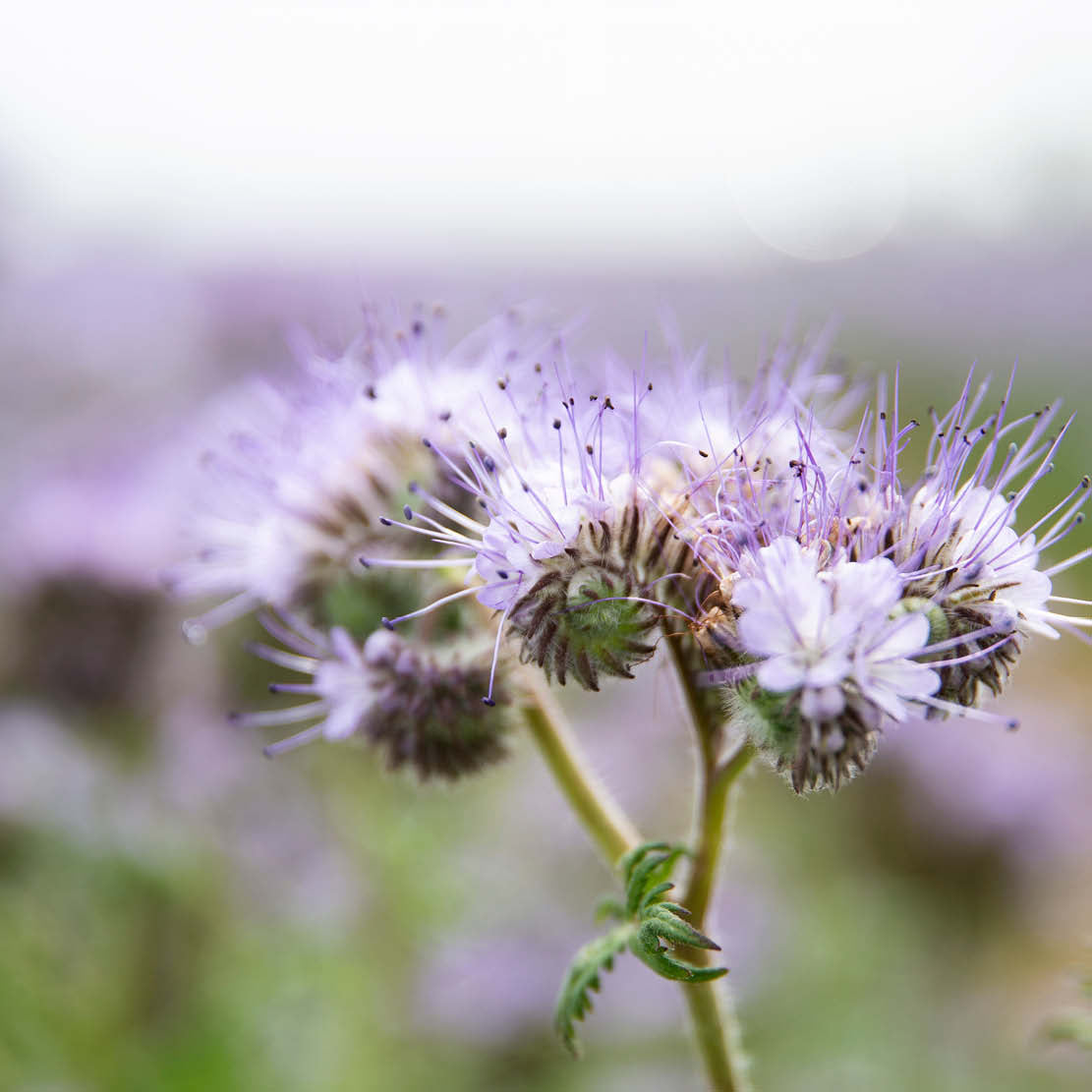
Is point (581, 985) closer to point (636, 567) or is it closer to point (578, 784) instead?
point (578, 784)

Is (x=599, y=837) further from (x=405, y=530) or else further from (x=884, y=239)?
(x=884, y=239)

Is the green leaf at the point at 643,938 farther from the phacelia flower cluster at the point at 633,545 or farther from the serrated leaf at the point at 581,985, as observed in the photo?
the phacelia flower cluster at the point at 633,545

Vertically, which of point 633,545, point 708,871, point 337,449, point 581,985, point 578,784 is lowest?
point 581,985

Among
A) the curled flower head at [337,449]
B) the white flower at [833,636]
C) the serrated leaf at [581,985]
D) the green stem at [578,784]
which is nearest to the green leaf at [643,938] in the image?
the serrated leaf at [581,985]

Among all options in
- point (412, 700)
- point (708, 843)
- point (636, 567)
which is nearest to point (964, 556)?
point (636, 567)

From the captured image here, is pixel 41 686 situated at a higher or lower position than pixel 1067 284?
lower

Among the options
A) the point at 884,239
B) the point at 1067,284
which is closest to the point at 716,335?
the point at 1067,284
